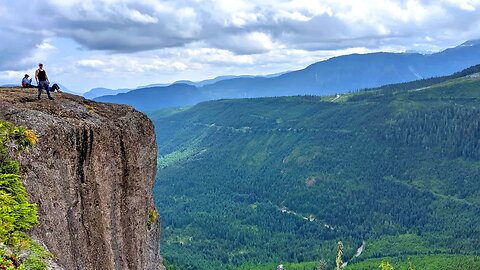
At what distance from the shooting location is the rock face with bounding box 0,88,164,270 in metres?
22.2

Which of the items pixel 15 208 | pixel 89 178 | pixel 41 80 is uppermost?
pixel 41 80

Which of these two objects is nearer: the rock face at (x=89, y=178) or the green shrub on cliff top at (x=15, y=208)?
→ the green shrub on cliff top at (x=15, y=208)

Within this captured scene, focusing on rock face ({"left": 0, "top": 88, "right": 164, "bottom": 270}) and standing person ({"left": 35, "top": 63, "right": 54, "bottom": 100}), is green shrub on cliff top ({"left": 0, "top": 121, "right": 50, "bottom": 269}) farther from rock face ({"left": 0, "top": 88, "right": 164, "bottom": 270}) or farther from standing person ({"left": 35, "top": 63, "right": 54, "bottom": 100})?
standing person ({"left": 35, "top": 63, "right": 54, "bottom": 100})

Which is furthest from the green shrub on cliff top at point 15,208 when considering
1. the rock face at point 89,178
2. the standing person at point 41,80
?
the standing person at point 41,80

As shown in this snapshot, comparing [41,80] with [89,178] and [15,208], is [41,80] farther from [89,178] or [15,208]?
[15,208]

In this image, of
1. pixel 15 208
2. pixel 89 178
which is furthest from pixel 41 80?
pixel 15 208

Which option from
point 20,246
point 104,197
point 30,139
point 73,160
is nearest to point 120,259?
point 104,197

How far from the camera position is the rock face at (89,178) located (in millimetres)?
22156

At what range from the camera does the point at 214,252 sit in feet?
645

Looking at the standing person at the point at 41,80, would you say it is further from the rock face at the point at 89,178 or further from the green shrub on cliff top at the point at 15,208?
the green shrub on cliff top at the point at 15,208

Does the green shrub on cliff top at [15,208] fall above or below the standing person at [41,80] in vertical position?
below

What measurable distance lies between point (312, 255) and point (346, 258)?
43.9 ft

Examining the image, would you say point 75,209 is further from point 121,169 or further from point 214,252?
point 214,252

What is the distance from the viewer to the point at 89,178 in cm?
2612
